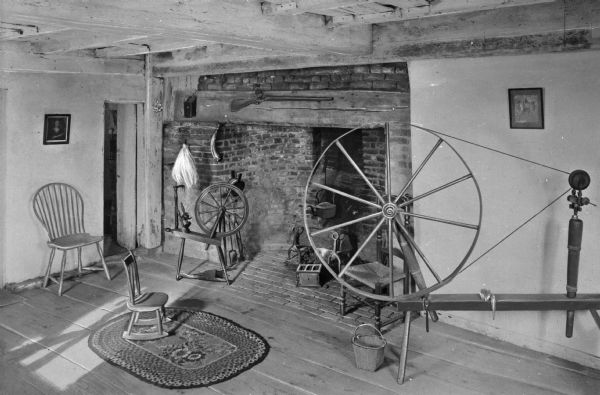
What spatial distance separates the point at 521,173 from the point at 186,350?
2.81 meters

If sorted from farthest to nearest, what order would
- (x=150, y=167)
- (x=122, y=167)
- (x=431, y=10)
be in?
(x=122, y=167) → (x=150, y=167) → (x=431, y=10)

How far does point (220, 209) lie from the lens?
592cm

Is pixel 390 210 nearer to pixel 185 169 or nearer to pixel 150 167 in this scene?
pixel 185 169

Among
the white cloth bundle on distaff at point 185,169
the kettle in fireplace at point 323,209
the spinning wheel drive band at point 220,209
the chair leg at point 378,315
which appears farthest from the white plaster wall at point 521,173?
the white cloth bundle on distaff at point 185,169

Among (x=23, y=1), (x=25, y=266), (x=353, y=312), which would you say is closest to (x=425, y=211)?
(x=353, y=312)

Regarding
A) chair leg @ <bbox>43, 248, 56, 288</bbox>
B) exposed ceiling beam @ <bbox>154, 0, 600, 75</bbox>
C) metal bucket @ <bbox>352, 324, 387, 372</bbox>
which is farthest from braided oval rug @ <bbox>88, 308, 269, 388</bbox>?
exposed ceiling beam @ <bbox>154, 0, 600, 75</bbox>

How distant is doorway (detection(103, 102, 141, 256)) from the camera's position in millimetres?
6691

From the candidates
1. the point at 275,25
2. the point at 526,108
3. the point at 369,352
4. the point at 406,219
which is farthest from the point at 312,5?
the point at 369,352

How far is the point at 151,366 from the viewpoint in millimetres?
3955

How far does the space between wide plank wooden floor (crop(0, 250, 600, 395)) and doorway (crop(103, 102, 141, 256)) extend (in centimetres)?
119

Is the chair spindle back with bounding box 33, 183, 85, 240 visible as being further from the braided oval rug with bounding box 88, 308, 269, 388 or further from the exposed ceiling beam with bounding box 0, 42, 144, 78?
the braided oval rug with bounding box 88, 308, 269, 388

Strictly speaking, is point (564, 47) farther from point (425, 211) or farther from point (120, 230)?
point (120, 230)

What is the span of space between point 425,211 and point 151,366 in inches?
95.5

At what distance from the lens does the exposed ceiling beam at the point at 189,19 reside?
8.87 feet
